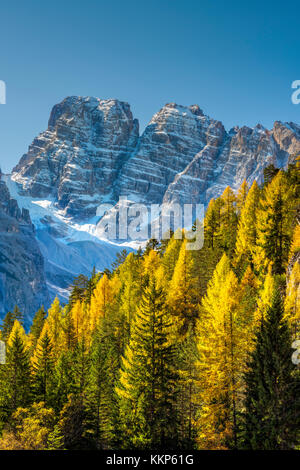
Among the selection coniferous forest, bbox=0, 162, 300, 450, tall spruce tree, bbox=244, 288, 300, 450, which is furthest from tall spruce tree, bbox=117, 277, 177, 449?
tall spruce tree, bbox=244, 288, 300, 450

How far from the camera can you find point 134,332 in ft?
99.6

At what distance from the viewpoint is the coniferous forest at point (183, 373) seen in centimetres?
2291

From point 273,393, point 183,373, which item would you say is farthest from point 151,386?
point 273,393

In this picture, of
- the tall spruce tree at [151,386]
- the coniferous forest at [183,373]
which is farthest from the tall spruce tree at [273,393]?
the tall spruce tree at [151,386]

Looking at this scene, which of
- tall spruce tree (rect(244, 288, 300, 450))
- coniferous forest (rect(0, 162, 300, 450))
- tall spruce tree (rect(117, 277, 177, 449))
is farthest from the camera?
tall spruce tree (rect(117, 277, 177, 449))

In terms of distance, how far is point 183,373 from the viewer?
95.1 feet

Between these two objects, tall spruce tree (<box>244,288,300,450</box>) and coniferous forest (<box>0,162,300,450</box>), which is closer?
tall spruce tree (<box>244,288,300,450</box>)

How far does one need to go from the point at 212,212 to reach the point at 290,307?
36552 mm

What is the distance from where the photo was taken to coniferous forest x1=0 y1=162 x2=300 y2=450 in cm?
2291

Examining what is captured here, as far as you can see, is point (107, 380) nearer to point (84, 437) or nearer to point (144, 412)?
point (84, 437)

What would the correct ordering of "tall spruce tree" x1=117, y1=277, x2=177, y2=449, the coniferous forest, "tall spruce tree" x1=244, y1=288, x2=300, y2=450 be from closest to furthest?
"tall spruce tree" x1=244, y1=288, x2=300, y2=450 < the coniferous forest < "tall spruce tree" x1=117, y1=277, x2=177, y2=449

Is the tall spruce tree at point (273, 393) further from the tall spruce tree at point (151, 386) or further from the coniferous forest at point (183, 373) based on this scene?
the tall spruce tree at point (151, 386)

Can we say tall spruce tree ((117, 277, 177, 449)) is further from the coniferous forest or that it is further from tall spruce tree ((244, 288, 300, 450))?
tall spruce tree ((244, 288, 300, 450))
